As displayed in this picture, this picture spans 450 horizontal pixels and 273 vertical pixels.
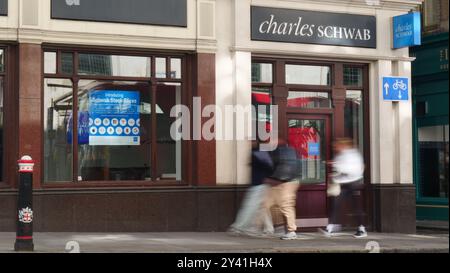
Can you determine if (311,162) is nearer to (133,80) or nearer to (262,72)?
(262,72)

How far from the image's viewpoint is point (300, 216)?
1430cm

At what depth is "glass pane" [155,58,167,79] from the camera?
44.5 feet

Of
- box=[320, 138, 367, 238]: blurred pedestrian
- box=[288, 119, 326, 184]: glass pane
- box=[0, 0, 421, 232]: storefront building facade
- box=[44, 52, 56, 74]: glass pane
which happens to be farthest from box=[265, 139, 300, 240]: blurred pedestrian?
box=[44, 52, 56, 74]: glass pane

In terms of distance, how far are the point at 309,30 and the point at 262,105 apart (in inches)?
73.3

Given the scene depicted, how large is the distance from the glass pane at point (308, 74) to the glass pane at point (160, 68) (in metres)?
2.60

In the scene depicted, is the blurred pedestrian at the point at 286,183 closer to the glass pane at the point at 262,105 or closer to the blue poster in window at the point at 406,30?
the glass pane at the point at 262,105

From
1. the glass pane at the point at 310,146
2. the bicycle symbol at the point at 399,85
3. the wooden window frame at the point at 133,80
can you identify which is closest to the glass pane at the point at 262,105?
the glass pane at the point at 310,146

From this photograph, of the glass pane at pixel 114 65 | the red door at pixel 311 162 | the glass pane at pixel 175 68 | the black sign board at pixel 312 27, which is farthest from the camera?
the red door at pixel 311 162

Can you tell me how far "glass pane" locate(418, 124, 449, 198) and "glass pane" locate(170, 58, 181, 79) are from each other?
7.81 meters

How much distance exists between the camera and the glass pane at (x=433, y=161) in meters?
18.0

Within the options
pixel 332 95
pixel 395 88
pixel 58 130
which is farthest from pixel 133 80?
pixel 395 88

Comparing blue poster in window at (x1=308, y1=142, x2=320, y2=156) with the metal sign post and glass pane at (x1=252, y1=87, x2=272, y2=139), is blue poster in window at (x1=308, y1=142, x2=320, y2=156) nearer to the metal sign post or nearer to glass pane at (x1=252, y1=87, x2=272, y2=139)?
glass pane at (x1=252, y1=87, x2=272, y2=139)

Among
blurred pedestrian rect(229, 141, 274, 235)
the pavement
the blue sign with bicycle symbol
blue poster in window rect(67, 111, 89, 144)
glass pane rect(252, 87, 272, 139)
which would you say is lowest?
the pavement

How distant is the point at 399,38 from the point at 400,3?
2.67 ft
